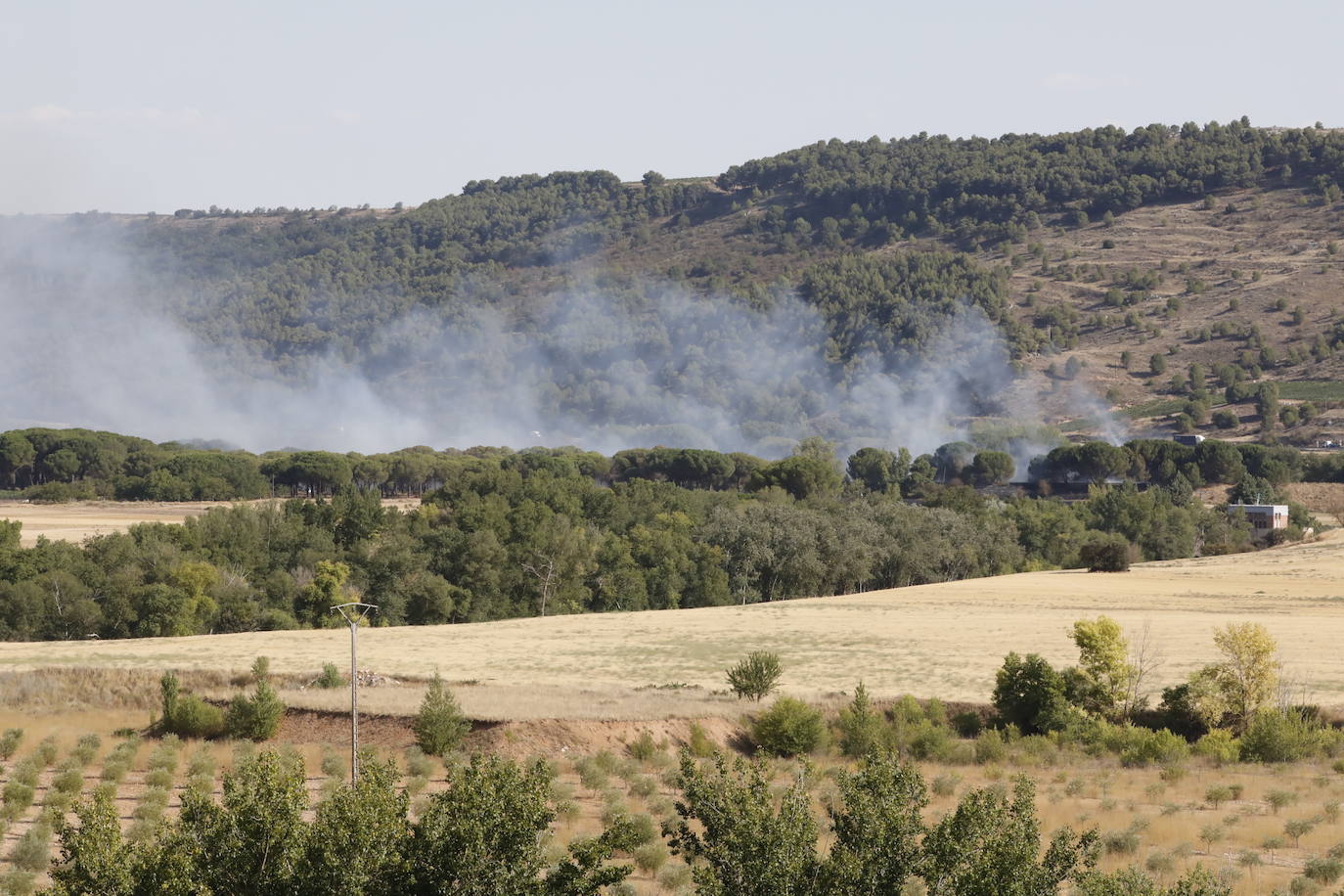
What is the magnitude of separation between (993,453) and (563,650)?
111 metres

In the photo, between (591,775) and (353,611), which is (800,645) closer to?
(353,611)

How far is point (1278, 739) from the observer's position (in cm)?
4625

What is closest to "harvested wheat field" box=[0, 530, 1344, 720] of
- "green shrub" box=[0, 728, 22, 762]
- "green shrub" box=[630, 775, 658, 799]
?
"green shrub" box=[630, 775, 658, 799]

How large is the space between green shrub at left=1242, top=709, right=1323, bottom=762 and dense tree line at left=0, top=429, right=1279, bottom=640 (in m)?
52.3

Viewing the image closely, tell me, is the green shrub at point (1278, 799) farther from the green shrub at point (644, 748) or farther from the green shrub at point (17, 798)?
the green shrub at point (17, 798)

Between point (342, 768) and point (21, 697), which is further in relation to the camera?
point (21, 697)

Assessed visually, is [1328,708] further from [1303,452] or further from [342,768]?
[1303,452]

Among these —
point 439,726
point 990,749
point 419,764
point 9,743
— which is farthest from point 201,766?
point 990,749

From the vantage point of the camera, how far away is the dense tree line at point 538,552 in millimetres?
85125

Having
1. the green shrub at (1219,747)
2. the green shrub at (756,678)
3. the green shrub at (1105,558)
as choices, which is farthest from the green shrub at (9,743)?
the green shrub at (1105,558)

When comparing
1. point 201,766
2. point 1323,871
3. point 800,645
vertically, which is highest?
point 201,766

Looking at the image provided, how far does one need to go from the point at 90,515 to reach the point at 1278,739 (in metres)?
112

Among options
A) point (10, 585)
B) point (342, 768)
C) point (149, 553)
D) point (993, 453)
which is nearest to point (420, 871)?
point (342, 768)

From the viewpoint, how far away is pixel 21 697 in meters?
51.7
